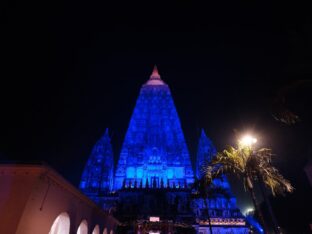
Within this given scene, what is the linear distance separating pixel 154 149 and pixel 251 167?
2081 inches

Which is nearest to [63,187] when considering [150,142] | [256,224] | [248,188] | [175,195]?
[248,188]

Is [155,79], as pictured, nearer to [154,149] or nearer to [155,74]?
[155,74]

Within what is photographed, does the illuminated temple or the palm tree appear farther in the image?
the illuminated temple

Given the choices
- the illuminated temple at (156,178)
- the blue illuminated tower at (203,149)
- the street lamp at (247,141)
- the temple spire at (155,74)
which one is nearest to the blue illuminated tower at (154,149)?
the illuminated temple at (156,178)

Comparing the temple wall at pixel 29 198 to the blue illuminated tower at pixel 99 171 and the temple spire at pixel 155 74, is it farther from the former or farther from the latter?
the temple spire at pixel 155 74

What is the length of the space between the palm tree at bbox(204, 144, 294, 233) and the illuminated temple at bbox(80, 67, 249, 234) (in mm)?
25339

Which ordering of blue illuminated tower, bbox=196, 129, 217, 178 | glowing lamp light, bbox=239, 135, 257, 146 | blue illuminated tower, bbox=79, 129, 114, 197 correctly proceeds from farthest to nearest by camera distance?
blue illuminated tower, bbox=196, 129, 217, 178 → blue illuminated tower, bbox=79, 129, 114, 197 → glowing lamp light, bbox=239, 135, 257, 146

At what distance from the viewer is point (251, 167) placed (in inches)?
551

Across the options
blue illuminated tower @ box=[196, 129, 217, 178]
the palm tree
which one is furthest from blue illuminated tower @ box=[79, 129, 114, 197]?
the palm tree

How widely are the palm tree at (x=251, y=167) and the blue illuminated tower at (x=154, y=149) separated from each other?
43.0 meters

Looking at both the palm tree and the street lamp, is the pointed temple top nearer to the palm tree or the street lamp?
the palm tree

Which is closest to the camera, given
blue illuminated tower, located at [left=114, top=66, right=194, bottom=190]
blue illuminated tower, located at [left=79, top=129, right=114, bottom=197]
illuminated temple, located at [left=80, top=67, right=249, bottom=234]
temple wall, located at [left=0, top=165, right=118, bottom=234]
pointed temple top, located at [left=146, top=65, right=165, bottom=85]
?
temple wall, located at [left=0, top=165, right=118, bottom=234]

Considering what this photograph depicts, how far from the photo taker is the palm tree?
1395 centimetres

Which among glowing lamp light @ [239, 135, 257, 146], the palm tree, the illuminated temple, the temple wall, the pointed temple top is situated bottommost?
the temple wall
